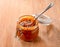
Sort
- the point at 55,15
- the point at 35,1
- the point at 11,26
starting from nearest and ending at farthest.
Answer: the point at 11,26, the point at 55,15, the point at 35,1

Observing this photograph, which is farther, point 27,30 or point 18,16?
point 18,16

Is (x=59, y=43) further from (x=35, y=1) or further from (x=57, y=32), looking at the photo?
(x=35, y=1)

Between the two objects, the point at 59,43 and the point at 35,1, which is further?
the point at 35,1

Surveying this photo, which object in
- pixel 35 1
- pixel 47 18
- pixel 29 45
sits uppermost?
pixel 35 1

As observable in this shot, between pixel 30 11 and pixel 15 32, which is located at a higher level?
pixel 30 11

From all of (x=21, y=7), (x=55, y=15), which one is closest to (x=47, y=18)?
(x=55, y=15)

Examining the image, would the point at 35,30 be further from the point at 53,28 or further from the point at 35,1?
the point at 35,1

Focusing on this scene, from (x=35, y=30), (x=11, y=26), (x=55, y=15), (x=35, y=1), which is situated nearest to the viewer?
(x=35, y=30)
